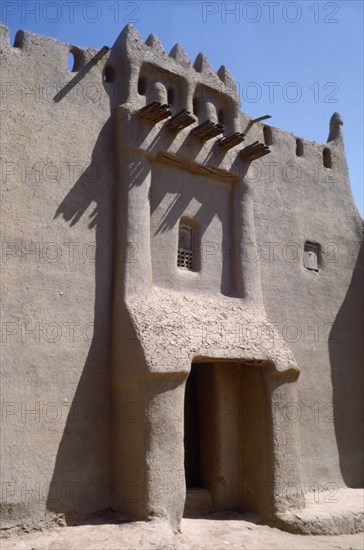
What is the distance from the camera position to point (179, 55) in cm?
1221

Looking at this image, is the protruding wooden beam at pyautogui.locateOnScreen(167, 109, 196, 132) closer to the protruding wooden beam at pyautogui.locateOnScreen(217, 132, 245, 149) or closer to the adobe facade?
the adobe facade

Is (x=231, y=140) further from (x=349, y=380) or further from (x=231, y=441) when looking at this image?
(x=349, y=380)

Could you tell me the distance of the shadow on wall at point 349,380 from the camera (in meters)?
13.2

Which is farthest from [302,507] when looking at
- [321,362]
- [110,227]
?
[110,227]

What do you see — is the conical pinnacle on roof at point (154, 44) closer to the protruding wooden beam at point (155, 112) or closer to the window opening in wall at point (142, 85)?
the window opening in wall at point (142, 85)

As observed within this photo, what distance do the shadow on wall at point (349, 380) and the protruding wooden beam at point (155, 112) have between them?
635cm

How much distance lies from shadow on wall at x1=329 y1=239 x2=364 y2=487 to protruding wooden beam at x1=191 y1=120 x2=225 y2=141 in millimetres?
5365

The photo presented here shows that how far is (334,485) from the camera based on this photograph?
41.6ft

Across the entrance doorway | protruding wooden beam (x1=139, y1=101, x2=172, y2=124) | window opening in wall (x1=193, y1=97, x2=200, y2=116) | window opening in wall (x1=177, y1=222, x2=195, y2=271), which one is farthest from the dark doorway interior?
window opening in wall (x1=193, y1=97, x2=200, y2=116)

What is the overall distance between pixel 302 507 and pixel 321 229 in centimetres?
650

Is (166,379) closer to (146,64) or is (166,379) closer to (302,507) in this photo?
(302,507)

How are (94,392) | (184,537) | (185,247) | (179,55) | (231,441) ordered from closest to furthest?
(184,537) < (94,392) < (231,441) < (185,247) < (179,55)

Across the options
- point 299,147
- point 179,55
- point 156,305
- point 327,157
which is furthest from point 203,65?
point 156,305

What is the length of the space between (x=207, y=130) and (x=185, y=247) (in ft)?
7.49
